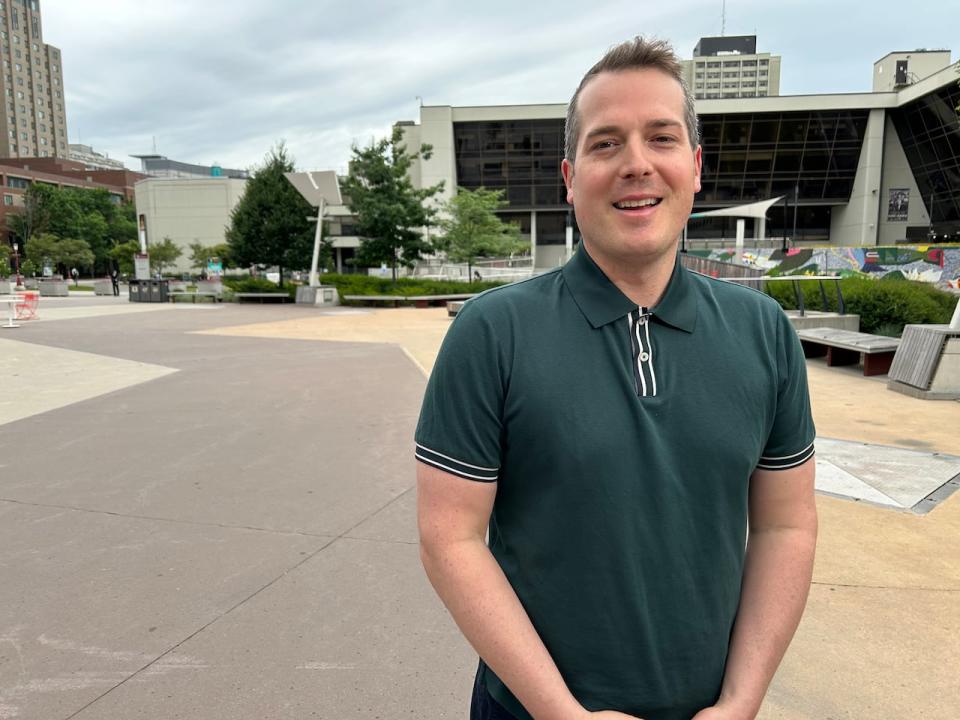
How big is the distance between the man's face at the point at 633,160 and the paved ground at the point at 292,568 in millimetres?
1929

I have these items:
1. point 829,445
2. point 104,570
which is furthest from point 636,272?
point 829,445

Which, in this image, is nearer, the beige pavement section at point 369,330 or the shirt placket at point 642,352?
the shirt placket at point 642,352

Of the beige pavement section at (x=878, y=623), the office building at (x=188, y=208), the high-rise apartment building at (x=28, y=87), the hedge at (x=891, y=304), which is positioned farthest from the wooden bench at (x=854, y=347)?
the high-rise apartment building at (x=28, y=87)

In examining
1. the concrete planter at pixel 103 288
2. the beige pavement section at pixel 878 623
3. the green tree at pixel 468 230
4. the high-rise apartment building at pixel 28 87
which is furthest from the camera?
the high-rise apartment building at pixel 28 87

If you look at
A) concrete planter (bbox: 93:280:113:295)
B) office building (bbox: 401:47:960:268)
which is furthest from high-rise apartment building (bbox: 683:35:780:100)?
concrete planter (bbox: 93:280:113:295)

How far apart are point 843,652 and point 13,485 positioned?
209 inches

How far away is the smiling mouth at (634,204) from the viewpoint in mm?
1312

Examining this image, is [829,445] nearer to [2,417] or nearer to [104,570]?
[104,570]

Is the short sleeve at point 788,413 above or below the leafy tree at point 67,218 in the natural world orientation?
below

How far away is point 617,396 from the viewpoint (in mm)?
1212

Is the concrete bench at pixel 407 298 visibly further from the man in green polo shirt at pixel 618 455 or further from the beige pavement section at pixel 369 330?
the man in green polo shirt at pixel 618 455

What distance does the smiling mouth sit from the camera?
1.31 metres

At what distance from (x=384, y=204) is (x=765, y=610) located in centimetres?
2877

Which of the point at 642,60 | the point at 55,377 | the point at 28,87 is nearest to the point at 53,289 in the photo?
the point at 55,377
